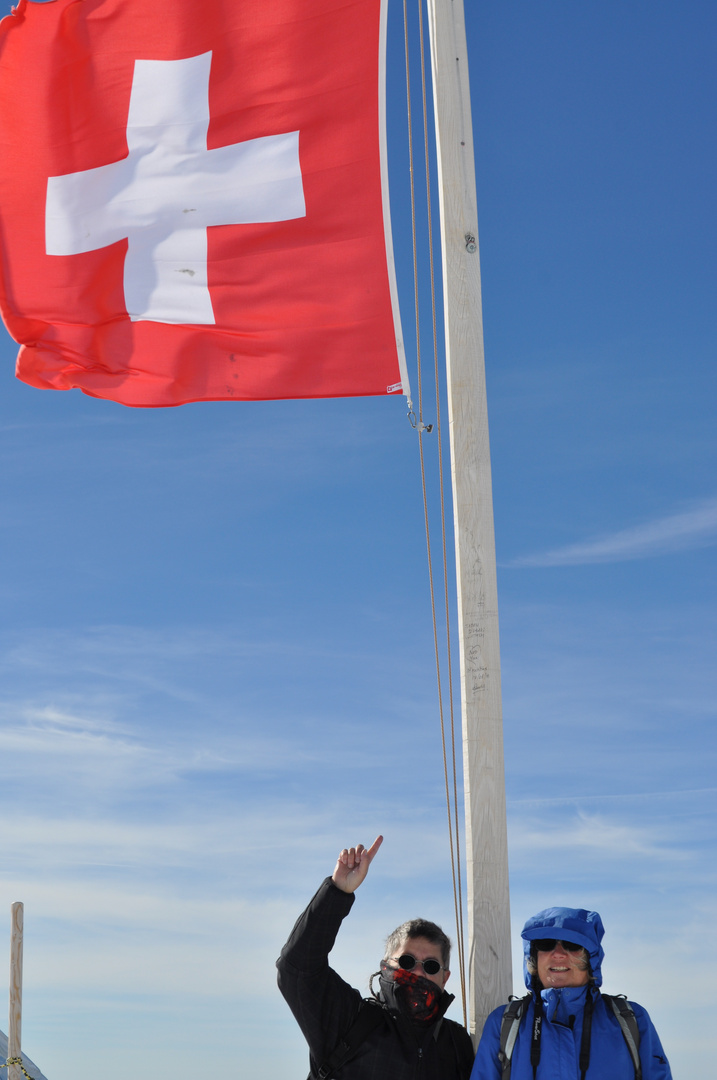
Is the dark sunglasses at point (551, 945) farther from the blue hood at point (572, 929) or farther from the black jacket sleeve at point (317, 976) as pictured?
the black jacket sleeve at point (317, 976)

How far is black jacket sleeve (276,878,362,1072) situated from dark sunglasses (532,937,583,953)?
90cm

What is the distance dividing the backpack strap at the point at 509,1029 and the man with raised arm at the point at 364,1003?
1.18 ft

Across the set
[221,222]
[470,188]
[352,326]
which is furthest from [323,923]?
[221,222]

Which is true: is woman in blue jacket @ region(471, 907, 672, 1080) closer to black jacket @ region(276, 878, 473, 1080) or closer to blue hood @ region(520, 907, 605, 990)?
blue hood @ region(520, 907, 605, 990)

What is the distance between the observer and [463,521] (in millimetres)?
6469

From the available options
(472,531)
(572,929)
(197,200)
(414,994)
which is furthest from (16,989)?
(197,200)

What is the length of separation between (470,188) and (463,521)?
6.88ft

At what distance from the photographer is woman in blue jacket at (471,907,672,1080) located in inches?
194

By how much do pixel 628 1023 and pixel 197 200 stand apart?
6.06 meters

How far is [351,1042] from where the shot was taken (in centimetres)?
526

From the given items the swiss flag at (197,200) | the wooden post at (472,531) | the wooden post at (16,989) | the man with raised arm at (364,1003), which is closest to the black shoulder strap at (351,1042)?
the man with raised arm at (364,1003)

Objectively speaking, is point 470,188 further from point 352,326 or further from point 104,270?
point 104,270

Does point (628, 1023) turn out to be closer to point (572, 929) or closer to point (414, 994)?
point (572, 929)

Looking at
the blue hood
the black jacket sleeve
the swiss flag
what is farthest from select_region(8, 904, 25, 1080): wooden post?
the swiss flag
